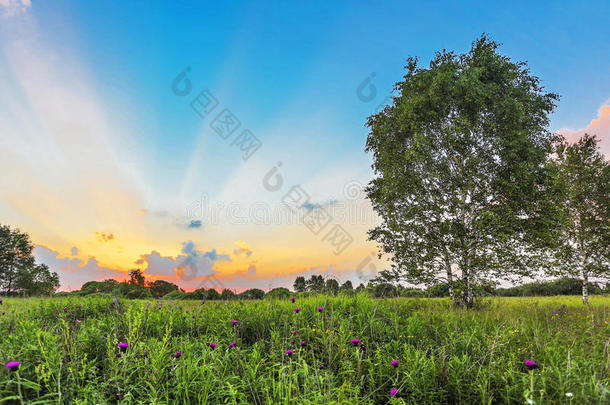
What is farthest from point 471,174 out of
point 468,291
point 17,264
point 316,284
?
point 17,264

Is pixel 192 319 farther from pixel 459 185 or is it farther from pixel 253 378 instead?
pixel 459 185

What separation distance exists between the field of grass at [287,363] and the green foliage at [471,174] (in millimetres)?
6829

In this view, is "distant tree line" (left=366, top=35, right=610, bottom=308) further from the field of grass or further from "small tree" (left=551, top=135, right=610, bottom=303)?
"small tree" (left=551, top=135, right=610, bottom=303)

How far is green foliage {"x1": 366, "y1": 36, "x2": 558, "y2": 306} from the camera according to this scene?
1357 cm

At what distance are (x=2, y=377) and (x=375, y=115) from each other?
19.2 meters

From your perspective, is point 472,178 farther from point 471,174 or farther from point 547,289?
point 547,289

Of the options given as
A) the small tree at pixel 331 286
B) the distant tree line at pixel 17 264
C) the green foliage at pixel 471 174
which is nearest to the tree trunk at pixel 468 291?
the green foliage at pixel 471 174

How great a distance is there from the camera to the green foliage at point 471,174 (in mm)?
13570

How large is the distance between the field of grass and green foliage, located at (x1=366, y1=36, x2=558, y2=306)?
269 inches

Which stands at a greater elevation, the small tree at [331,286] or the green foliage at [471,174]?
the green foliage at [471,174]

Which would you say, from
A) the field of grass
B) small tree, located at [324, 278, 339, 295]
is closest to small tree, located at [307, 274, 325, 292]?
small tree, located at [324, 278, 339, 295]

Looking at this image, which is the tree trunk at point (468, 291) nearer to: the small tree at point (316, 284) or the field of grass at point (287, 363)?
the field of grass at point (287, 363)

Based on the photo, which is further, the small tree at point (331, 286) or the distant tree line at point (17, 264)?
the distant tree line at point (17, 264)

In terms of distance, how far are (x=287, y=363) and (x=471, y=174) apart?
13225mm
